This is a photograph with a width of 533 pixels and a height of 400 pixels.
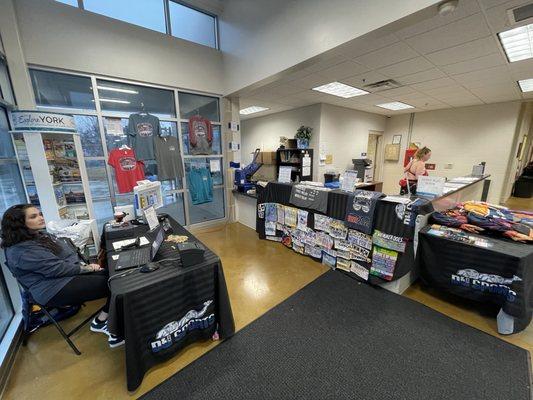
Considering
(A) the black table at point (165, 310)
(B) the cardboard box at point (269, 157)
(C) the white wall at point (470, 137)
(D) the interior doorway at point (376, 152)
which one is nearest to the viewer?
(A) the black table at point (165, 310)

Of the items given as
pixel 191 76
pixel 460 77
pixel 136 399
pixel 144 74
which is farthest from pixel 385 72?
pixel 136 399

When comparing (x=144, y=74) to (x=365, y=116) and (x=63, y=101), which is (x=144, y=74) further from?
(x=365, y=116)

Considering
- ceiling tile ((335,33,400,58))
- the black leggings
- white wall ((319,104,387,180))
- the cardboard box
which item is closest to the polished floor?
the black leggings

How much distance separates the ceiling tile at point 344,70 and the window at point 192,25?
7.55 feet

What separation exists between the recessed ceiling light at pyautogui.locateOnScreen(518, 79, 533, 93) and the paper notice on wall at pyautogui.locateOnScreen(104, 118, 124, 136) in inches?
262

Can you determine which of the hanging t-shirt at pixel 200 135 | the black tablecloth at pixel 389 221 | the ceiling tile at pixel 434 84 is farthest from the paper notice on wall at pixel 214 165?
the ceiling tile at pixel 434 84

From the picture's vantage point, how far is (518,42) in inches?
97.2

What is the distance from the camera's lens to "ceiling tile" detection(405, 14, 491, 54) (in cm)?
210

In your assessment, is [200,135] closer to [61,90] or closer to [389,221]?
[61,90]

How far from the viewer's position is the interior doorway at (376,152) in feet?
23.3

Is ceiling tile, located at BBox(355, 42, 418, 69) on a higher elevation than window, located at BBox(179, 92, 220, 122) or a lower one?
higher

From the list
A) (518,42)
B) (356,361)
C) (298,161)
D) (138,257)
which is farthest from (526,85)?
(138,257)

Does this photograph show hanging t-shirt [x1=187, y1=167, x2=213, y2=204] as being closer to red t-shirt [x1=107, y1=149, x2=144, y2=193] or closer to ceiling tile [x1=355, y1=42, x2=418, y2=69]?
red t-shirt [x1=107, y1=149, x2=144, y2=193]

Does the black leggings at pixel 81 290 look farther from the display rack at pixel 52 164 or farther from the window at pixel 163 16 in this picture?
the window at pixel 163 16
